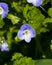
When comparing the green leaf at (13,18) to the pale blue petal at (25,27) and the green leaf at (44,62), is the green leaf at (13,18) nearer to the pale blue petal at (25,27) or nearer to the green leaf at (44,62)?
the pale blue petal at (25,27)

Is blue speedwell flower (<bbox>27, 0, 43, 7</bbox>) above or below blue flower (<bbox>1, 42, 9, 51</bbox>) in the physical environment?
above

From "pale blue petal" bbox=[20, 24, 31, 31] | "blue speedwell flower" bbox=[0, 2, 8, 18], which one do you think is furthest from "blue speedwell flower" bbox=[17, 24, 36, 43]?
"blue speedwell flower" bbox=[0, 2, 8, 18]

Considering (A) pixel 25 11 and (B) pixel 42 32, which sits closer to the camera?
(A) pixel 25 11

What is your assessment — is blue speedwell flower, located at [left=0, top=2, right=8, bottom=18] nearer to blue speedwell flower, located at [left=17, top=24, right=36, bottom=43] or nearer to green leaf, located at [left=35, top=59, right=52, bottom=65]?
blue speedwell flower, located at [left=17, top=24, right=36, bottom=43]

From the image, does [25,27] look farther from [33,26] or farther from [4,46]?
[4,46]

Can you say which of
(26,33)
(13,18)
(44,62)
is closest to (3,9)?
(13,18)

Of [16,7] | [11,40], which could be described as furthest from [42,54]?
[16,7]

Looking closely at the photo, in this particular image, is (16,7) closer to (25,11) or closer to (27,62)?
(25,11)

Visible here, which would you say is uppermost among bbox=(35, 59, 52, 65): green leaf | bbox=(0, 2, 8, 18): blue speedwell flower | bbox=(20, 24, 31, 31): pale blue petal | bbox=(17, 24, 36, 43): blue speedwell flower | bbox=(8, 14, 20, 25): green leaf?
→ bbox=(0, 2, 8, 18): blue speedwell flower
